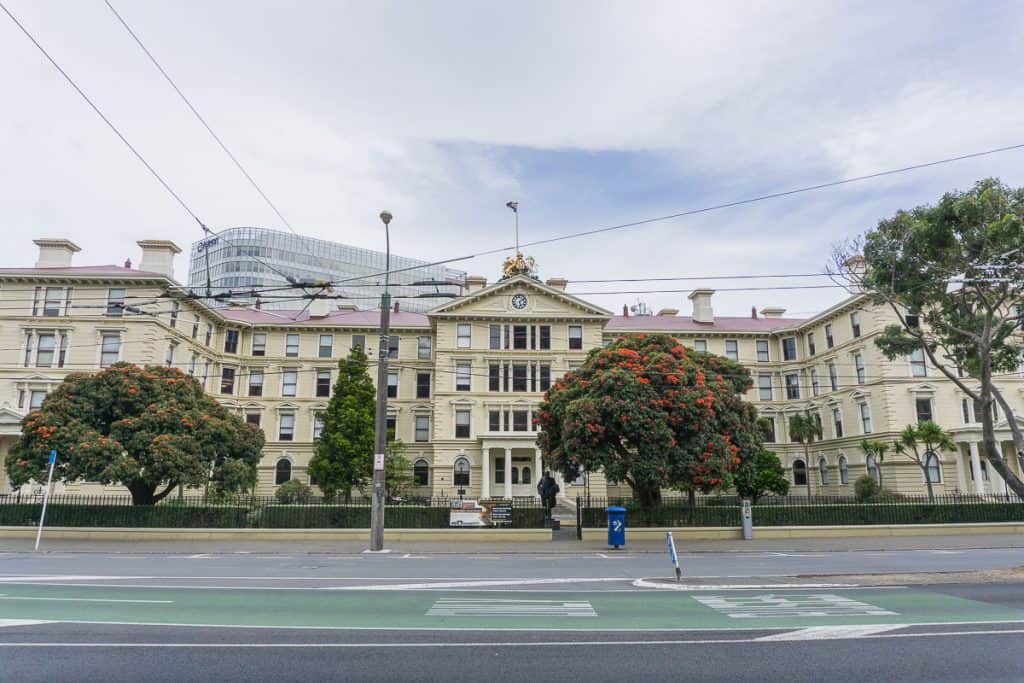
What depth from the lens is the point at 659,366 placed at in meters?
25.6

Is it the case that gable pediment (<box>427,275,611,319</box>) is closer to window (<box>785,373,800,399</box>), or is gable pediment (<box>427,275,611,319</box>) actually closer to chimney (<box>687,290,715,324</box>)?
chimney (<box>687,290,715,324</box>)

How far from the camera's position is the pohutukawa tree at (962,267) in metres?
16.0

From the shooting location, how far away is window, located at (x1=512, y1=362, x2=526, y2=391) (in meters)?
48.6

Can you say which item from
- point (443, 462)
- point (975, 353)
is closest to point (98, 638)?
point (975, 353)

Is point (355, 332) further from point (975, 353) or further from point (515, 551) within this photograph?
point (975, 353)

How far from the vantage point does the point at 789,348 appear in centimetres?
5472

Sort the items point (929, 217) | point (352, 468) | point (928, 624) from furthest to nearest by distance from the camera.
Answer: point (352, 468) < point (929, 217) < point (928, 624)

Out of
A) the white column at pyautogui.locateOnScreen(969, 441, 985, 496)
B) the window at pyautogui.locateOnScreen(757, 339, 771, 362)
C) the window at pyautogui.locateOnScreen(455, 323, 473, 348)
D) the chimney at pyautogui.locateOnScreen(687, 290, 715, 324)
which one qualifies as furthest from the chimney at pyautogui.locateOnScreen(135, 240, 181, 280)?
the white column at pyautogui.locateOnScreen(969, 441, 985, 496)

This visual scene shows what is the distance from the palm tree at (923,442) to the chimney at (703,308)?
716 inches

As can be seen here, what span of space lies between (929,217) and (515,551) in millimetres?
15198

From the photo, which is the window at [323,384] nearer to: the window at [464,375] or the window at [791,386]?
the window at [464,375]

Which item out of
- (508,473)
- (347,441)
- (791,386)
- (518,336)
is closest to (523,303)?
(518,336)

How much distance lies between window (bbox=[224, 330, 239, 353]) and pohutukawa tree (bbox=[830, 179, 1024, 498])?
45710 mm

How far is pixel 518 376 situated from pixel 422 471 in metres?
10.6
